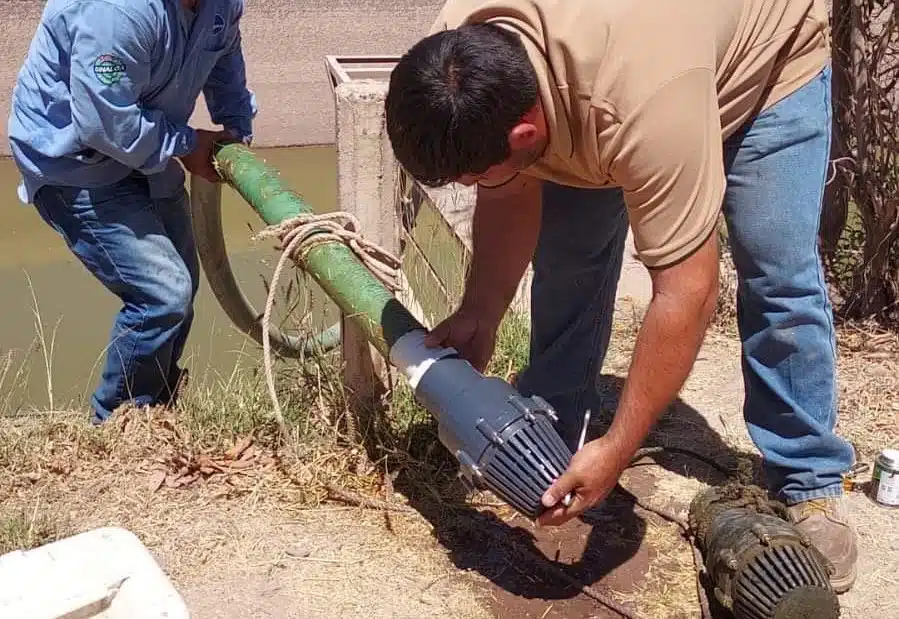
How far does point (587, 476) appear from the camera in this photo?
2.23 metres

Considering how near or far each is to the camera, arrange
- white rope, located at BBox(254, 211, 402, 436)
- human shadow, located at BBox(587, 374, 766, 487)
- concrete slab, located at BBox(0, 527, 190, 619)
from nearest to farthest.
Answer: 1. concrete slab, located at BBox(0, 527, 190, 619)
2. white rope, located at BBox(254, 211, 402, 436)
3. human shadow, located at BBox(587, 374, 766, 487)

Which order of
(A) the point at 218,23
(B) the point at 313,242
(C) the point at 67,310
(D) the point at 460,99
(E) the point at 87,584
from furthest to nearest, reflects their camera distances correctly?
(C) the point at 67,310 < (A) the point at 218,23 < (B) the point at 313,242 < (D) the point at 460,99 < (E) the point at 87,584

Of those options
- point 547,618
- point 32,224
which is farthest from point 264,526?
point 32,224

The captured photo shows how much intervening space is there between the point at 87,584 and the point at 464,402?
0.92m

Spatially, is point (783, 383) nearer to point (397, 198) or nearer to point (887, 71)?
point (397, 198)

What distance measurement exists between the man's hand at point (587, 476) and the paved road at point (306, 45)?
8864mm

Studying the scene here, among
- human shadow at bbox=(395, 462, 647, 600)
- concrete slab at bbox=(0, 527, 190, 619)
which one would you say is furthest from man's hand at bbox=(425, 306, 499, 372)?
concrete slab at bbox=(0, 527, 190, 619)

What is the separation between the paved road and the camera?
418 inches

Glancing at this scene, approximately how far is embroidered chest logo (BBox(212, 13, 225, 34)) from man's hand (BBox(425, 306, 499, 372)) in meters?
1.41

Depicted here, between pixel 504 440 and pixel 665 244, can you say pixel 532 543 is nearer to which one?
pixel 504 440

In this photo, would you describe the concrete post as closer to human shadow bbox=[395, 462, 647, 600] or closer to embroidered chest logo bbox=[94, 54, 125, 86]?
human shadow bbox=[395, 462, 647, 600]

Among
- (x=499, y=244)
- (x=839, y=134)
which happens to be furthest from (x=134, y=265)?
(x=839, y=134)

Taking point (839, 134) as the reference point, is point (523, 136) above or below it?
above

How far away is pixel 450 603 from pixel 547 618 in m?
0.25
